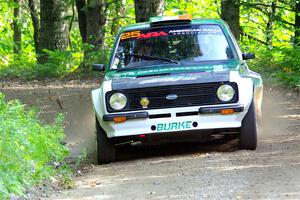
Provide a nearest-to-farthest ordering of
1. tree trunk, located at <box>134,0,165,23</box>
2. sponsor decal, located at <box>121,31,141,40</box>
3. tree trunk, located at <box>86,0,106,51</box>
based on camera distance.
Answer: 1. sponsor decal, located at <box>121,31,141,40</box>
2. tree trunk, located at <box>134,0,165,23</box>
3. tree trunk, located at <box>86,0,106,51</box>

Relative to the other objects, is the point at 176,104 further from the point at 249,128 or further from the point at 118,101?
the point at 249,128

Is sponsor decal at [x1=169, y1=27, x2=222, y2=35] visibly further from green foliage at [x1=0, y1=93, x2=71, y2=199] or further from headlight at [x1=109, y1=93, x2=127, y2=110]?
green foliage at [x1=0, y1=93, x2=71, y2=199]

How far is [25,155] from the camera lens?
6711mm

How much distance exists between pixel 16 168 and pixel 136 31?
4150 millimetres

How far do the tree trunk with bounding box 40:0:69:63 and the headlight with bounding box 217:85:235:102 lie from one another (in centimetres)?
1350

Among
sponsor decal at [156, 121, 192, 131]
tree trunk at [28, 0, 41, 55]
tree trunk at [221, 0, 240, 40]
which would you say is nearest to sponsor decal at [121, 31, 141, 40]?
sponsor decal at [156, 121, 192, 131]

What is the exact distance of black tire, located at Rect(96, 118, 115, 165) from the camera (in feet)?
27.6

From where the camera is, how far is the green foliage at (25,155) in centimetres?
584

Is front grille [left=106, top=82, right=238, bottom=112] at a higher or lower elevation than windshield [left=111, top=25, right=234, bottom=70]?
lower

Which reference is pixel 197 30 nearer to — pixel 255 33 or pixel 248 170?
pixel 248 170

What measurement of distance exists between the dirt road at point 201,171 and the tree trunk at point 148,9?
21.7 feet

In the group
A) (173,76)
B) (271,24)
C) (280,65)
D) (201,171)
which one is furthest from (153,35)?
(271,24)

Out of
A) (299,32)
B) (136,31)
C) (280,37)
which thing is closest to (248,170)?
(136,31)

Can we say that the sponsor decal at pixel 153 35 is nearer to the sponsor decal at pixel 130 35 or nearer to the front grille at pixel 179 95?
the sponsor decal at pixel 130 35
